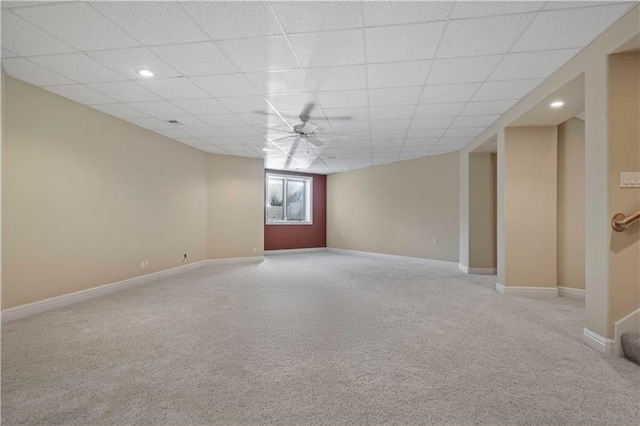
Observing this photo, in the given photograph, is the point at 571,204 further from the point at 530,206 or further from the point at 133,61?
the point at 133,61

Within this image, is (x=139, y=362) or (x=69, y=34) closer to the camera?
(x=139, y=362)

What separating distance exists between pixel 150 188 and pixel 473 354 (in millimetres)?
5238

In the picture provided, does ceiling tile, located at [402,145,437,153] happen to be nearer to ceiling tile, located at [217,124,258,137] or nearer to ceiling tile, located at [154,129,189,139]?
ceiling tile, located at [217,124,258,137]

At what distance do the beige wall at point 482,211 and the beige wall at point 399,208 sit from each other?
0.67 meters

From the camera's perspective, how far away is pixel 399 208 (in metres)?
8.15

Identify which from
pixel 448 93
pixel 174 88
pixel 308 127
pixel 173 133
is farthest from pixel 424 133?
pixel 173 133

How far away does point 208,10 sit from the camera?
2.17m

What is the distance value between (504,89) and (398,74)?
4.55 ft

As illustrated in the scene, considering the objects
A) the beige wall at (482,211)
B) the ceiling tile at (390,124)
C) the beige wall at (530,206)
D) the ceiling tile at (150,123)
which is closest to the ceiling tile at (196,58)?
the ceiling tile at (150,123)

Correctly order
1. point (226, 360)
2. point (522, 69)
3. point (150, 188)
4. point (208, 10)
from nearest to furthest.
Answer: point (208, 10) < point (226, 360) < point (522, 69) < point (150, 188)

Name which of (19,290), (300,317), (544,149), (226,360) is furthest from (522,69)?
(19,290)

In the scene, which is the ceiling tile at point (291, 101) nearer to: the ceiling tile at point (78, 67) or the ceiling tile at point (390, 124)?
the ceiling tile at point (390, 124)

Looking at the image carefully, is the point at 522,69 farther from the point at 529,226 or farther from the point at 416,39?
the point at 529,226

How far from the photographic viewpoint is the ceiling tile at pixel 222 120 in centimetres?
442
